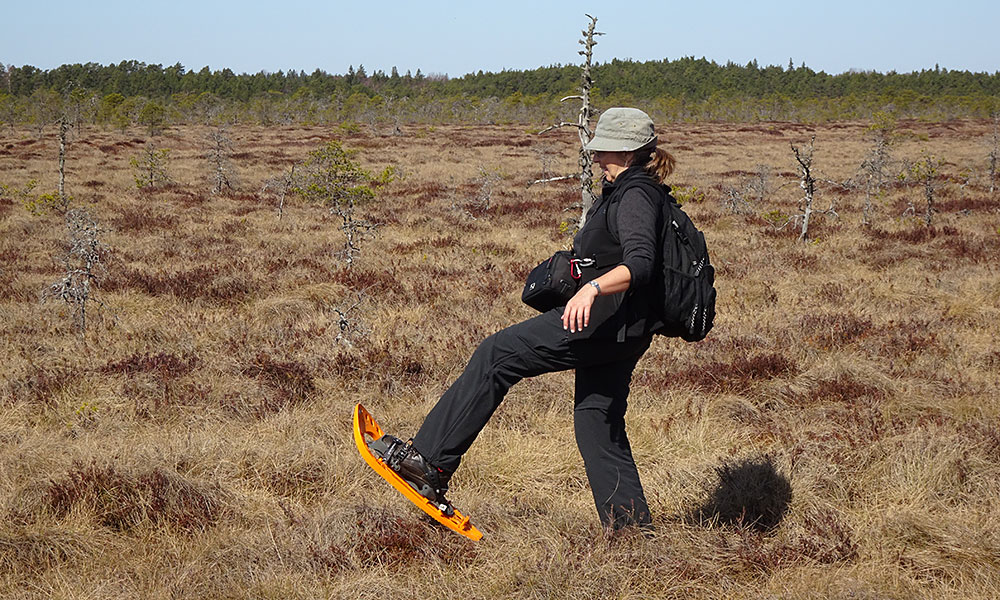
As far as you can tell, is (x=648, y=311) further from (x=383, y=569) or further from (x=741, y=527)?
(x=383, y=569)

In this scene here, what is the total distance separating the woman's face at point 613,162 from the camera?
2574 millimetres

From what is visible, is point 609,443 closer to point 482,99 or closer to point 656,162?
point 656,162

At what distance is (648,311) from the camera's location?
2.48 meters

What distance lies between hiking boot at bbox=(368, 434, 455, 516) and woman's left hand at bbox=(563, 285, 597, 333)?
84cm

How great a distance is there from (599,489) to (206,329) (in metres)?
4.67

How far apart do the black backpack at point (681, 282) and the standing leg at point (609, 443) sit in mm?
319

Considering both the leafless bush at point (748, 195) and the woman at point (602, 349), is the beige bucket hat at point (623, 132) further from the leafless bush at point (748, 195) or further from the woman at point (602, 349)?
the leafless bush at point (748, 195)

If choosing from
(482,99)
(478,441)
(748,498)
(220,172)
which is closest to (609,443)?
(748,498)

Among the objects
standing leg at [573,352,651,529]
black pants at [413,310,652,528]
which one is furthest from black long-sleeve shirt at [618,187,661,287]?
standing leg at [573,352,651,529]

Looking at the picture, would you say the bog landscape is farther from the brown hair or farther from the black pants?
the brown hair

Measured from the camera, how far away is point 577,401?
2768 millimetres

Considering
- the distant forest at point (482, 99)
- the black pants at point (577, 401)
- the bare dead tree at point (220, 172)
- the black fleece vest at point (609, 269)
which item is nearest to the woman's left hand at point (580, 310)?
the black fleece vest at point (609, 269)

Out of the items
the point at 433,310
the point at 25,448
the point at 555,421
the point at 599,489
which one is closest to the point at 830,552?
the point at 599,489

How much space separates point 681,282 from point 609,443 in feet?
2.22
